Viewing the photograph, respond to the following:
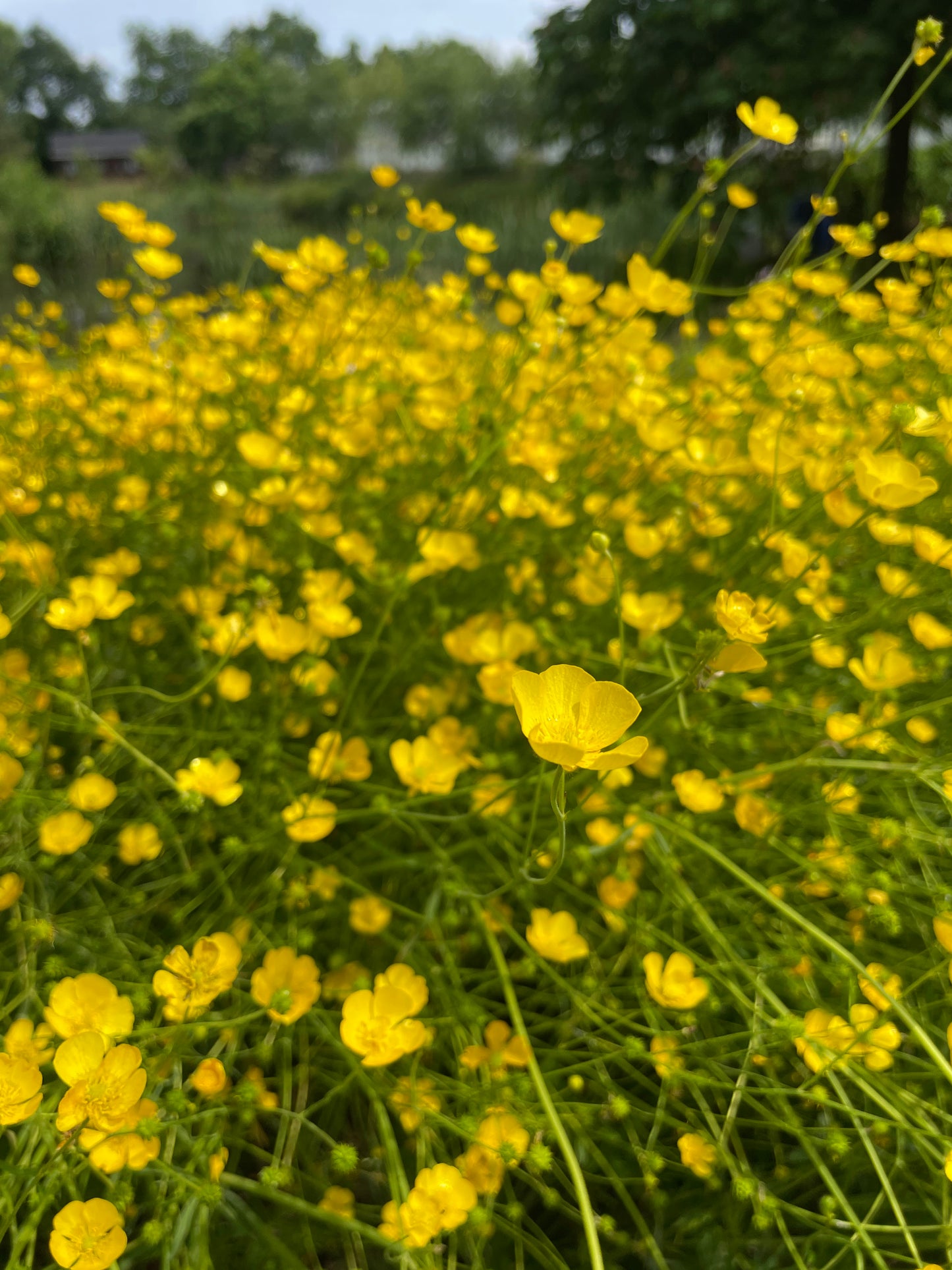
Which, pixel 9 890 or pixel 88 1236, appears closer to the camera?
pixel 88 1236

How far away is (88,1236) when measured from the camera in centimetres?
60

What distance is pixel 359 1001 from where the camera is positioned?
77 centimetres

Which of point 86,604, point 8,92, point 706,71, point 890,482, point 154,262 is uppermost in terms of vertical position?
point 8,92

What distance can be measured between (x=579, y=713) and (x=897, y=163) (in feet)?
17.8

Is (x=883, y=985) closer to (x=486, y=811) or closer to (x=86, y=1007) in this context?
(x=486, y=811)

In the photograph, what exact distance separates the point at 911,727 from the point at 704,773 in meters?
0.31

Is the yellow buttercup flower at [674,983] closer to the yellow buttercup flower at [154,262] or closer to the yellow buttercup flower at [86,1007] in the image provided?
the yellow buttercup flower at [86,1007]

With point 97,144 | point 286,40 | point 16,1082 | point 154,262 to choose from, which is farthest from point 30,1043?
point 286,40

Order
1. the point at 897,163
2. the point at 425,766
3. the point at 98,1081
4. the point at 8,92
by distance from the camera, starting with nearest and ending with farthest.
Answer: the point at 98,1081 → the point at 425,766 → the point at 897,163 → the point at 8,92

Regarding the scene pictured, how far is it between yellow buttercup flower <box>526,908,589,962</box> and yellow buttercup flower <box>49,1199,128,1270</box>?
1.50ft

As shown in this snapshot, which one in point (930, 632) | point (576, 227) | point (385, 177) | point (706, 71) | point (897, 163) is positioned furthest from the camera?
point (706, 71)

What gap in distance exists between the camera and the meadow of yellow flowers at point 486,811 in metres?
0.74

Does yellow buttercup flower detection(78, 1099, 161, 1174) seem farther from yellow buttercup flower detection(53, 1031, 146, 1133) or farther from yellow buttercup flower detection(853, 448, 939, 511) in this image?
yellow buttercup flower detection(853, 448, 939, 511)

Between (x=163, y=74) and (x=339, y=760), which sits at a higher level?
(x=163, y=74)
